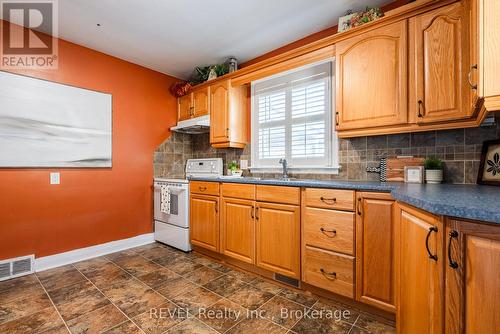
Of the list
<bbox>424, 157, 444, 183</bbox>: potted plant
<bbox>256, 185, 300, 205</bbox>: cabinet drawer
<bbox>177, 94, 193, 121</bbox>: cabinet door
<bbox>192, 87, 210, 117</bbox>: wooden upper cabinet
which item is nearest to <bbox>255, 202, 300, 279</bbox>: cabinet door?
<bbox>256, 185, 300, 205</bbox>: cabinet drawer

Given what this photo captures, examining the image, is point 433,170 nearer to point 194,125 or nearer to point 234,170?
point 234,170

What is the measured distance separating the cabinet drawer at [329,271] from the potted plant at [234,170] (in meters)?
1.49

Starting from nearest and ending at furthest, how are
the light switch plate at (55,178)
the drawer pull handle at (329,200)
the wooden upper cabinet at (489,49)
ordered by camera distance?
the wooden upper cabinet at (489,49)
the drawer pull handle at (329,200)
the light switch plate at (55,178)

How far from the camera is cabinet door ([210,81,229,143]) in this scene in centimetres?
305

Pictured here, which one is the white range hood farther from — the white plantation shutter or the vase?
the vase

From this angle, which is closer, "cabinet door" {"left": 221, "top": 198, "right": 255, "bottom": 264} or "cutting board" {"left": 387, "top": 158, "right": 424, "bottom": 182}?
"cutting board" {"left": 387, "top": 158, "right": 424, "bottom": 182}

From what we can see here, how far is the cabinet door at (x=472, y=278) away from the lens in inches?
28.4

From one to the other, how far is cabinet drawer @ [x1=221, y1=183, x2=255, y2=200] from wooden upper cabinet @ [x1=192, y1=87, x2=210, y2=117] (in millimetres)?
1265

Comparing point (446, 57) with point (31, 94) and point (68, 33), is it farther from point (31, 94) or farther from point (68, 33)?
point (31, 94)

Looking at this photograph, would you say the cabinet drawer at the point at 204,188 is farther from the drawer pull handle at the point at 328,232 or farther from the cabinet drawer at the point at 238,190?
the drawer pull handle at the point at 328,232

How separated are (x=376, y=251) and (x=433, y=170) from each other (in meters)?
0.76

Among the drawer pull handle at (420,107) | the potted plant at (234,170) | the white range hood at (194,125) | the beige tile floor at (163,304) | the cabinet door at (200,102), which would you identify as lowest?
the beige tile floor at (163,304)

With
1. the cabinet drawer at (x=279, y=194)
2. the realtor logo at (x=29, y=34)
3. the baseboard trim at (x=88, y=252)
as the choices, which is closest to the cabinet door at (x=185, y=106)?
the realtor logo at (x=29, y=34)

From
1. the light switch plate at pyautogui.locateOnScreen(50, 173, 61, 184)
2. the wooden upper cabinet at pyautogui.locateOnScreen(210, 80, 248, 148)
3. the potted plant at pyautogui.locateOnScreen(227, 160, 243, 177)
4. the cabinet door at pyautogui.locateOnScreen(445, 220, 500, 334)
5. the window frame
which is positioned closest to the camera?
the cabinet door at pyautogui.locateOnScreen(445, 220, 500, 334)
